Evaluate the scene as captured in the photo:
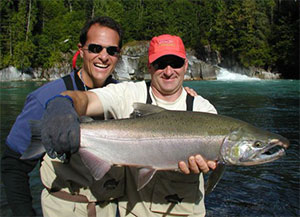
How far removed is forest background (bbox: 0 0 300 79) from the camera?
192 ft

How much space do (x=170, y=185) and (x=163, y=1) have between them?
76924 mm

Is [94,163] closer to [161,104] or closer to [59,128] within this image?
[59,128]

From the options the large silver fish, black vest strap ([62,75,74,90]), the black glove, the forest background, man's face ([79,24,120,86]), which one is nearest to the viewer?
the black glove

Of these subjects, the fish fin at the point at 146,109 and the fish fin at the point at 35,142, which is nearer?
the fish fin at the point at 35,142

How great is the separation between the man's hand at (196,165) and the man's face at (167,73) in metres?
0.84

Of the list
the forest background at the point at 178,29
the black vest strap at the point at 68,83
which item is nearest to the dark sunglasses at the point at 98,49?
the black vest strap at the point at 68,83

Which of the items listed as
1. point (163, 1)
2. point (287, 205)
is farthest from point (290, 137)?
point (163, 1)

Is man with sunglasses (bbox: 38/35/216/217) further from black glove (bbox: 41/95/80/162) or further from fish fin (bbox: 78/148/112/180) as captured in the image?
fish fin (bbox: 78/148/112/180)

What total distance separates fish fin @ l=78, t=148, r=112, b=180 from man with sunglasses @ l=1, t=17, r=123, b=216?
45 centimetres

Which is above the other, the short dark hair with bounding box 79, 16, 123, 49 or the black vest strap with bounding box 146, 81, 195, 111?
the short dark hair with bounding box 79, 16, 123, 49

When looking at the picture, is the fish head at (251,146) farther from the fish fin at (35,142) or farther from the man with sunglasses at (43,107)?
the fish fin at (35,142)

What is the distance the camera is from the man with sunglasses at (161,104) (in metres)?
2.80

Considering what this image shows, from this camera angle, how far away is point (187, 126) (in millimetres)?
2662


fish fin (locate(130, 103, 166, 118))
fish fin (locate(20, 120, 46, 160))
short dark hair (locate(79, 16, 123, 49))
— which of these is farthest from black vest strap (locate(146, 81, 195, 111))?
fish fin (locate(20, 120, 46, 160))
